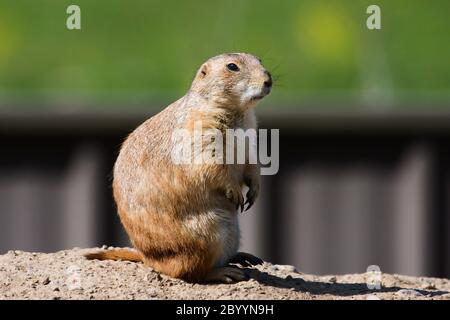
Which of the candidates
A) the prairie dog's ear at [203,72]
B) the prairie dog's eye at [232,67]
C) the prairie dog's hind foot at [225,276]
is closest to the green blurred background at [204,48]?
the prairie dog's ear at [203,72]

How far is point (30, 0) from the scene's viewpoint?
2492 cm

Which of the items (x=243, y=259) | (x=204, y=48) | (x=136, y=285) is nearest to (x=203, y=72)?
(x=243, y=259)

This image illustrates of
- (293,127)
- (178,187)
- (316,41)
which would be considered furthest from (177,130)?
(316,41)

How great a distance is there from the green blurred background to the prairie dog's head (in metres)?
9.56

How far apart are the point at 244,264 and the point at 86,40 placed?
1263cm

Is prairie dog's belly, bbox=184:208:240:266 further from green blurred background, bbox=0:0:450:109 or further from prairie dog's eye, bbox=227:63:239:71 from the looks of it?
green blurred background, bbox=0:0:450:109

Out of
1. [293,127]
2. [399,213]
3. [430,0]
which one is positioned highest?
[430,0]

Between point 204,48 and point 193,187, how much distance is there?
12.1 meters

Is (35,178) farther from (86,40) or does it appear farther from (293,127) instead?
(86,40)

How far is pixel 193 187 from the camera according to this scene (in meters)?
10.3

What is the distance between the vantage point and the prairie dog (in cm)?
1028

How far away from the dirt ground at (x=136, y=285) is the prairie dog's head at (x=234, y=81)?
1360 mm

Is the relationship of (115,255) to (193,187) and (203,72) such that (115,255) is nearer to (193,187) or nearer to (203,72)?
(193,187)

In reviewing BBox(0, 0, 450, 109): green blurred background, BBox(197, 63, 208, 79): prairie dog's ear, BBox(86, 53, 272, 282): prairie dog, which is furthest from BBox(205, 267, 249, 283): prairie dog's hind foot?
BBox(0, 0, 450, 109): green blurred background
